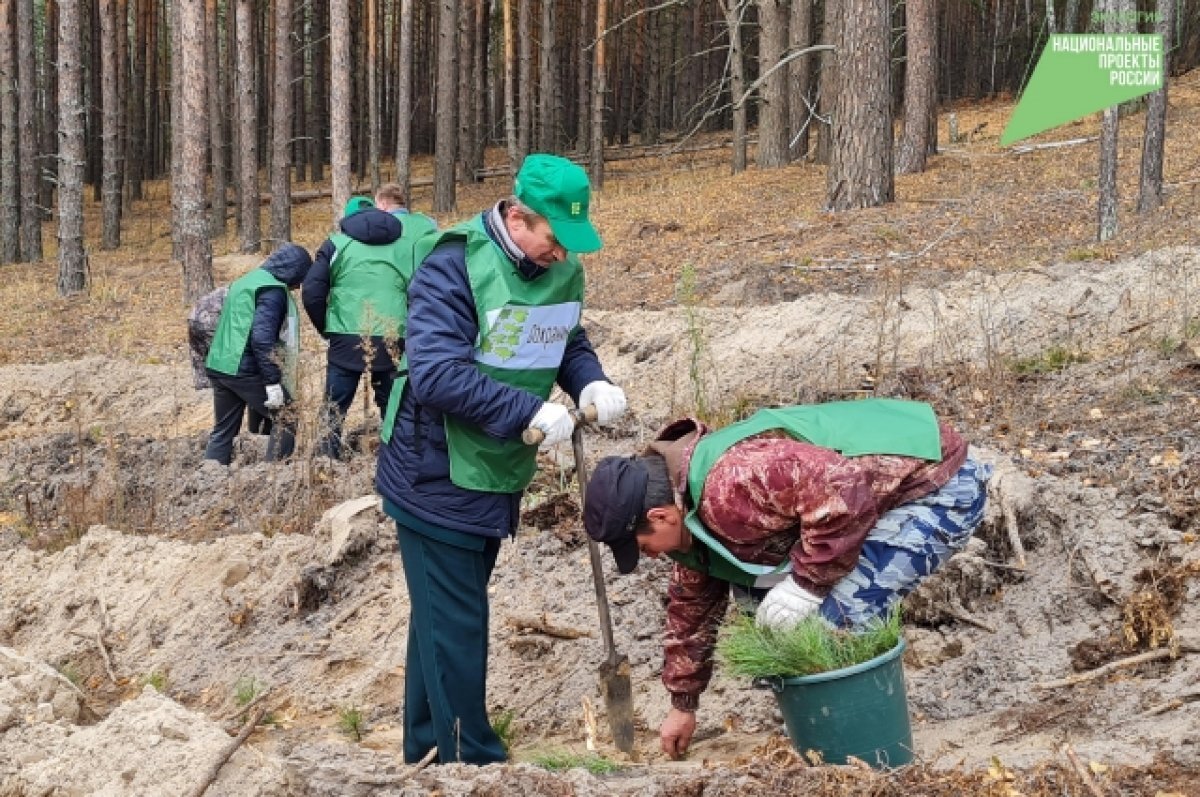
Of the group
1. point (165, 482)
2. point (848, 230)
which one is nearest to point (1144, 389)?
point (165, 482)

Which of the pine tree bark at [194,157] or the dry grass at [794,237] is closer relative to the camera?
the dry grass at [794,237]

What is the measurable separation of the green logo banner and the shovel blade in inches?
351

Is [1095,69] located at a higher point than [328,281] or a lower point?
higher

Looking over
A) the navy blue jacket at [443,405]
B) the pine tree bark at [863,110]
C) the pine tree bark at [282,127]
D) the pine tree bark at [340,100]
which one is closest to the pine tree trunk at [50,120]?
the pine tree bark at [282,127]

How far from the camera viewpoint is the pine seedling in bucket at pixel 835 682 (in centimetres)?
306

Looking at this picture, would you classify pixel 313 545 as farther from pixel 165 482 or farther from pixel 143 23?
pixel 143 23

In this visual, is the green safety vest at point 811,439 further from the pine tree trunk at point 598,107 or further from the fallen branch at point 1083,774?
the pine tree trunk at point 598,107

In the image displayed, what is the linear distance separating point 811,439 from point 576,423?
77 centimetres

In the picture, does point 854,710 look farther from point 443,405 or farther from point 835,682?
point 443,405

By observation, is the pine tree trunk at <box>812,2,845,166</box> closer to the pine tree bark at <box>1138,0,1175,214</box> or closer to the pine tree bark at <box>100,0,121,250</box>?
the pine tree bark at <box>1138,0,1175,214</box>

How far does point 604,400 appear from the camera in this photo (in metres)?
3.74

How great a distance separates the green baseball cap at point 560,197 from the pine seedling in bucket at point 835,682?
3.78 feet

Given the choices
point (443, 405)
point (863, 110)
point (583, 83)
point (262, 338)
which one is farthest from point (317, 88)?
point (443, 405)

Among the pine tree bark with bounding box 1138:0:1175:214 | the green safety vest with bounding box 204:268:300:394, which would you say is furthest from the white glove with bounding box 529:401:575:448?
the pine tree bark with bounding box 1138:0:1175:214
